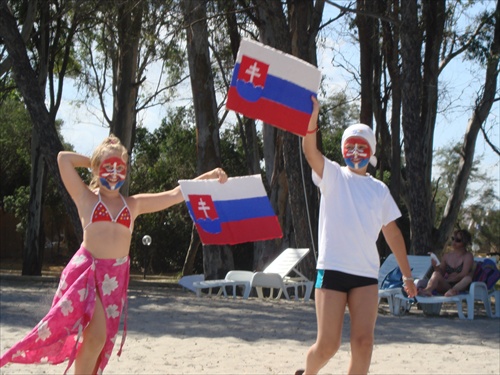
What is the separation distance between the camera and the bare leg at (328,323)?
4.62 meters

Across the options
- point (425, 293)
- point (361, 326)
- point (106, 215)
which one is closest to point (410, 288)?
point (361, 326)

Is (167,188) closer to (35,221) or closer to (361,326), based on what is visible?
(35,221)

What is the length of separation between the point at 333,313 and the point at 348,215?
0.55 m

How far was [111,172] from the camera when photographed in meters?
5.00

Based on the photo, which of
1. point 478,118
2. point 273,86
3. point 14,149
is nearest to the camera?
point 273,86

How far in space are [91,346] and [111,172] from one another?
1.02m

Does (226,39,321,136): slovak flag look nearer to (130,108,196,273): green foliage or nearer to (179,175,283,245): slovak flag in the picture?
(179,175,283,245): slovak flag

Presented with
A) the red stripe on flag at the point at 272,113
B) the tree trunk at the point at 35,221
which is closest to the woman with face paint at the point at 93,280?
the red stripe on flag at the point at 272,113

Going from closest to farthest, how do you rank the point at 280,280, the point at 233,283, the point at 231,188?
the point at 231,188, the point at 280,280, the point at 233,283

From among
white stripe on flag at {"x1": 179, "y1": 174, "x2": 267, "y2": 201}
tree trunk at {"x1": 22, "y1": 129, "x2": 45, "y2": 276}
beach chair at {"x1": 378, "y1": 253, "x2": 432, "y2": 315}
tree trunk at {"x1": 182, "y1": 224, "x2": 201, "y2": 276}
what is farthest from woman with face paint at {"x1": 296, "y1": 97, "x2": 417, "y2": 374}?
→ tree trunk at {"x1": 22, "y1": 129, "x2": 45, "y2": 276}

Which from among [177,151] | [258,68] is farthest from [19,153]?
[258,68]

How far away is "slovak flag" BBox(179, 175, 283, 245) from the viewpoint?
5312 millimetres

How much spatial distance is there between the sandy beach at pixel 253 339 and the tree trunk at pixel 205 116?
15.8 ft

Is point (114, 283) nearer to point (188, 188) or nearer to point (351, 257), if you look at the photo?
point (188, 188)
